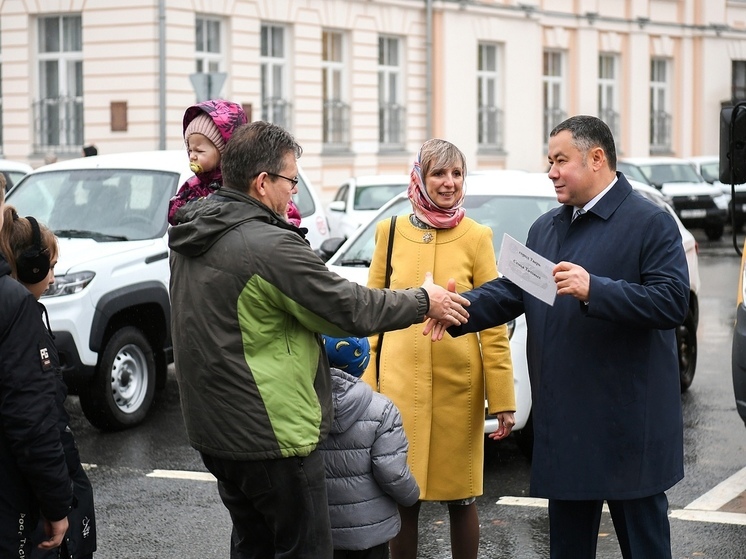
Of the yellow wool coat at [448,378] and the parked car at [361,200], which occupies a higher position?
the parked car at [361,200]

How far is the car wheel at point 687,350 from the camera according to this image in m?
9.64

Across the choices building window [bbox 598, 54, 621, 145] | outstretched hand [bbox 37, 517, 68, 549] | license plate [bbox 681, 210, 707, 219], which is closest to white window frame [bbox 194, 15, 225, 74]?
license plate [bbox 681, 210, 707, 219]

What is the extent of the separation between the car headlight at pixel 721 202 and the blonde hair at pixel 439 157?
80.0 ft

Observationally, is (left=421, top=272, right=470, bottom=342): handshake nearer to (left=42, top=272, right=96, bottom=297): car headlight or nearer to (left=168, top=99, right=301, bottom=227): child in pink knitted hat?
(left=168, top=99, right=301, bottom=227): child in pink knitted hat

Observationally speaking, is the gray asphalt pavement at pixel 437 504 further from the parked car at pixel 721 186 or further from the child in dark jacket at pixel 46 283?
the parked car at pixel 721 186

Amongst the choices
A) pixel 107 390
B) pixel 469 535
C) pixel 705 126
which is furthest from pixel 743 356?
pixel 705 126

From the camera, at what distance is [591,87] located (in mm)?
36938

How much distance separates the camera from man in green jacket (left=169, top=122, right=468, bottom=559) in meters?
3.92

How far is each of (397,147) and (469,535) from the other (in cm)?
2622

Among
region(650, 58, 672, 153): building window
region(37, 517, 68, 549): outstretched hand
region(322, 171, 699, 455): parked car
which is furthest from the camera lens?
region(650, 58, 672, 153): building window

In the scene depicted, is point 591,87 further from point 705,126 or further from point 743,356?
point 743,356

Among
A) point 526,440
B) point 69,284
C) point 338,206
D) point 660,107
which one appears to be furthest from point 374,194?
point 660,107

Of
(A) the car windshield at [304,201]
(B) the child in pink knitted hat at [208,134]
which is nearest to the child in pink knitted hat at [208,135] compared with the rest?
(B) the child in pink knitted hat at [208,134]

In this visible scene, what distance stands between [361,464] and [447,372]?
0.96 meters
